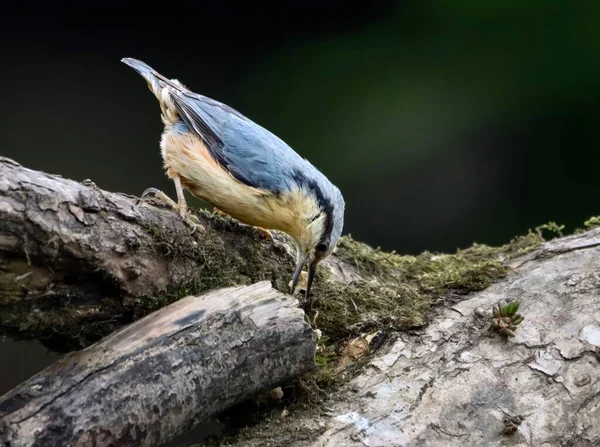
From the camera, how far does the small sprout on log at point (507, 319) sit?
214cm

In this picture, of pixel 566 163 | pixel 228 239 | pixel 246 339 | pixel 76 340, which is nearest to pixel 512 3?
pixel 566 163

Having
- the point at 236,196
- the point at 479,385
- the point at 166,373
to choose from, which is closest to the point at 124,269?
the point at 166,373

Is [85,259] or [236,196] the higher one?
[236,196]

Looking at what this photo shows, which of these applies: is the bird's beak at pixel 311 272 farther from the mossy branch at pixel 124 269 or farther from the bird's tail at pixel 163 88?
the bird's tail at pixel 163 88

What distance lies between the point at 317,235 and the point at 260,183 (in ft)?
0.90

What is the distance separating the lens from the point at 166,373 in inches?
68.4

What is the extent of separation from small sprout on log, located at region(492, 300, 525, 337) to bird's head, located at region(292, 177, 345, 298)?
2.08 feet

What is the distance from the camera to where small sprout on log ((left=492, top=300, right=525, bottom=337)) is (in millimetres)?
2137

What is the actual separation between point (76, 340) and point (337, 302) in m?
0.94

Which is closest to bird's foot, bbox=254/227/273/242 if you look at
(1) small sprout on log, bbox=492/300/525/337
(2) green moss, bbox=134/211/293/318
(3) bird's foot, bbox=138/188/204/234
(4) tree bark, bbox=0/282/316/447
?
(2) green moss, bbox=134/211/293/318

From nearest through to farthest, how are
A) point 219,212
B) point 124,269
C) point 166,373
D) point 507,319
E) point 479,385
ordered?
point 166,373
point 124,269
point 479,385
point 507,319
point 219,212

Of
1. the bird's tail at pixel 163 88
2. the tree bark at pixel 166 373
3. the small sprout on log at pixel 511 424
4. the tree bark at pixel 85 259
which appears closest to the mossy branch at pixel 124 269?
the tree bark at pixel 85 259

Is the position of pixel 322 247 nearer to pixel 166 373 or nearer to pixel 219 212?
pixel 219 212

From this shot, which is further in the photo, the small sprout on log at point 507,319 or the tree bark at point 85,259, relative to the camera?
the small sprout on log at point 507,319
